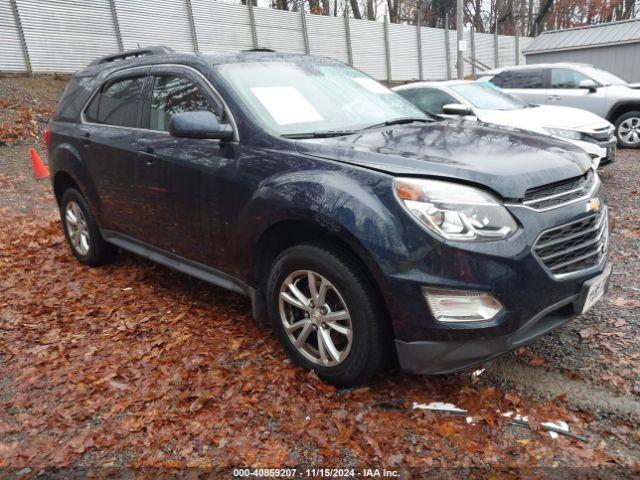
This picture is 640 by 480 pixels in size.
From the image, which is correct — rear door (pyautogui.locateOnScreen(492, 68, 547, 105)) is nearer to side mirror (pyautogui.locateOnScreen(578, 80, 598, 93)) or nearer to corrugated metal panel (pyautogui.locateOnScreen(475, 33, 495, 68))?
side mirror (pyautogui.locateOnScreen(578, 80, 598, 93))

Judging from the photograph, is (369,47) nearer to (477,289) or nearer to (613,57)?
(613,57)

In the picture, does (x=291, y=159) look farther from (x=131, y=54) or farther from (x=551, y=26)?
(x=551, y=26)

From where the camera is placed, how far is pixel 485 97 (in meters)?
8.35

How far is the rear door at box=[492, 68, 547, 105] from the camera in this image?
36.6 feet

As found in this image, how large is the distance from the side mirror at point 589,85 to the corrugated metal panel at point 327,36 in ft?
35.2

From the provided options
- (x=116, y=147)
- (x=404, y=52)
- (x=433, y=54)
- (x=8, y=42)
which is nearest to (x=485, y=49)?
(x=433, y=54)

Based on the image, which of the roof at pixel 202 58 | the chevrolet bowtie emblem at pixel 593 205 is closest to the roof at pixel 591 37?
the roof at pixel 202 58

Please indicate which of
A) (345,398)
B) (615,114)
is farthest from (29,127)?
(615,114)

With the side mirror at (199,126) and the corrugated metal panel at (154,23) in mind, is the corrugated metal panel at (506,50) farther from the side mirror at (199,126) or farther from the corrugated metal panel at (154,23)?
the side mirror at (199,126)

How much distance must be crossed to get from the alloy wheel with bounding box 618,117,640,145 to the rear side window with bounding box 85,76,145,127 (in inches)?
388

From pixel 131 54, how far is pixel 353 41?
18417 millimetres

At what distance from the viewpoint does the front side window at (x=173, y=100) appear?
11.6ft

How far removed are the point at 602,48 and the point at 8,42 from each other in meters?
20.0

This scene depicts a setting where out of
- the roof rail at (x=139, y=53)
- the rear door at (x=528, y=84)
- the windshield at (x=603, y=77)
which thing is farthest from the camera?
the rear door at (x=528, y=84)
